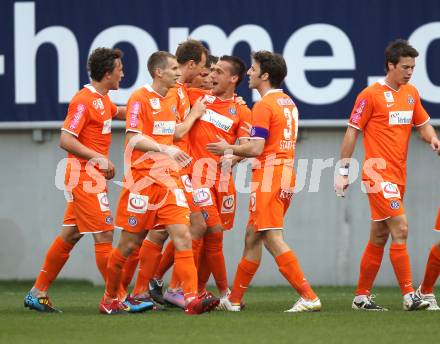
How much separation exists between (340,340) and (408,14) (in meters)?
6.22

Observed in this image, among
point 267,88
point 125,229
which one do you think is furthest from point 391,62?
point 125,229

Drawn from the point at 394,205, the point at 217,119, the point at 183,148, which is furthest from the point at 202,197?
the point at 394,205

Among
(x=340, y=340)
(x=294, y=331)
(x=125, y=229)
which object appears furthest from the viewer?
(x=125, y=229)

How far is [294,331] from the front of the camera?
749 centimetres

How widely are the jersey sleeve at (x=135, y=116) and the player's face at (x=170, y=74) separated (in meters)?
0.29

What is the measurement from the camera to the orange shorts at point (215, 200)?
30.8 feet

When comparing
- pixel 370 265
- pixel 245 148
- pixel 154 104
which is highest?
pixel 154 104

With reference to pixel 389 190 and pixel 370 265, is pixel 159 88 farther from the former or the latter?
pixel 370 265

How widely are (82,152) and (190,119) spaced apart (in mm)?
930

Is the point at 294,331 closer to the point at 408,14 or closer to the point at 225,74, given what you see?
the point at 225,74

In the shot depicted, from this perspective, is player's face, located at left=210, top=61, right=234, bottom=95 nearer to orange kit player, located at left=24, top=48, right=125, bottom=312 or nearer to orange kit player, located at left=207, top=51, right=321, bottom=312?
orange kit player, located at left=207, top=51, right=321, bottom=312

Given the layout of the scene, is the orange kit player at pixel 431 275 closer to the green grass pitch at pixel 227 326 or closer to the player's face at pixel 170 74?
the green grass pitch at pixel 227 326

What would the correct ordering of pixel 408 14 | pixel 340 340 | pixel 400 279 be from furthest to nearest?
1. pixel 408 14
2. pixel 400 279
3. pixel 340 340

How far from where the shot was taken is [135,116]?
8.41m
